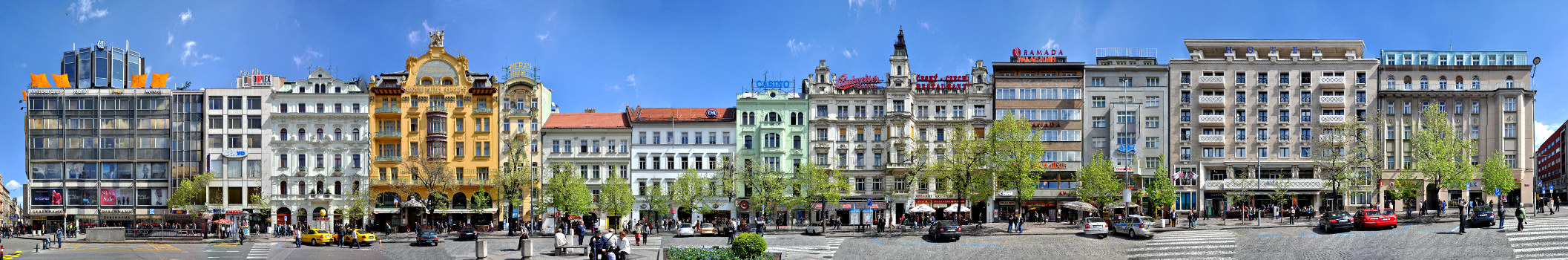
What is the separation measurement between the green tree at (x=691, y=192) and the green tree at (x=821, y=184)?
316 inches

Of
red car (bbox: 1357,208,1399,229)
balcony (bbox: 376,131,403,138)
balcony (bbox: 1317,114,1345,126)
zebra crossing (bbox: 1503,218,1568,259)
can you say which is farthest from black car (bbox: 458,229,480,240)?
balcony (bbox: 1317,114,1345,126)

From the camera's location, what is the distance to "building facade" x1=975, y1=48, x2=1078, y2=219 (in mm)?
97875

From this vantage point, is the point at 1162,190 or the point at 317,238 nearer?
the point at 317,238

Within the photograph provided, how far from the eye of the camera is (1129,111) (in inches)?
3848

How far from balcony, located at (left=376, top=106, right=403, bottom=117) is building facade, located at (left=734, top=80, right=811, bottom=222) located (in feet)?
90.4

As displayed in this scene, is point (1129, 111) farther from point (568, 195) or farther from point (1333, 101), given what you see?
point (568, 195)

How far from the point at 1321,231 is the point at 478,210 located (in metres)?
58.3

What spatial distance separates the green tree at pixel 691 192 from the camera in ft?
304

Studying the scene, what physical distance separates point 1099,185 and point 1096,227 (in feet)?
59.4

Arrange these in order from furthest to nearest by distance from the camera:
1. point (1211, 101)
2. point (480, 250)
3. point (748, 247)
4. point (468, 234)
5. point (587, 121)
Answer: point (587, 121) → point (1211, 101) → point (468, 234) → point (480, 250) → point (748, 247)

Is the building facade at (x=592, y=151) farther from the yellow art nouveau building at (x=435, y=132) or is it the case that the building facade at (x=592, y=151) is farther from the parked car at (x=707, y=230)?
the parked car at (x=707, y=230)

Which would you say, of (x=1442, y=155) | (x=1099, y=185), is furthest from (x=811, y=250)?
(x=1442, y=155)

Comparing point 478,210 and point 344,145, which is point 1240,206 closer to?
point 478,210

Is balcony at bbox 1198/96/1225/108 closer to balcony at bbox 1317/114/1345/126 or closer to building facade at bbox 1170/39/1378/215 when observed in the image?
building facade at bbox 1170/39/1378/215
